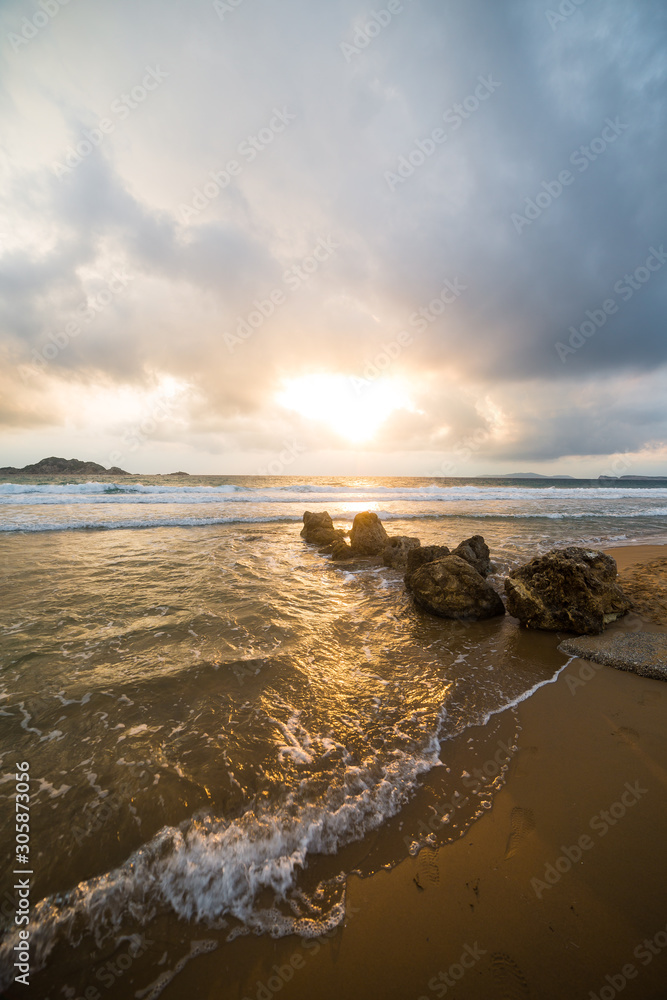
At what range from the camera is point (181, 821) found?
264 cm

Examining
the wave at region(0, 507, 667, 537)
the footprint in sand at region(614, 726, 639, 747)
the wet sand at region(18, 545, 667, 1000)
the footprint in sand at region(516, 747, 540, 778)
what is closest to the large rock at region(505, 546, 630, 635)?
the footprint in sand at region(614, 726, 639, 747)

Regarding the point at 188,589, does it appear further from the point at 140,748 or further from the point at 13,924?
the point at 13,924

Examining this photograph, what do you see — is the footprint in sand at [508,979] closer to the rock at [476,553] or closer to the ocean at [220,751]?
the ocean at [220,751]

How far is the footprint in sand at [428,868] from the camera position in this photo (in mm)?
2320

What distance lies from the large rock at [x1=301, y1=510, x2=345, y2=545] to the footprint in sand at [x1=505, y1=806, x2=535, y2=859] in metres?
9.66

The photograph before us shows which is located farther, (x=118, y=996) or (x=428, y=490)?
(x=428, y=490)

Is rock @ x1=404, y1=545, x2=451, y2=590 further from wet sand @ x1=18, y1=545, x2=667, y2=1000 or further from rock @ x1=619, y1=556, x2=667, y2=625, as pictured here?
wet sand @ x1=18, y1=545, x2=667, y2=1000

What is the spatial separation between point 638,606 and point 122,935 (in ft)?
27.7

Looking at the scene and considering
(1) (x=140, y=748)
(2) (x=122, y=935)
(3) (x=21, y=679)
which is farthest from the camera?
(3) (x=21, y=679)

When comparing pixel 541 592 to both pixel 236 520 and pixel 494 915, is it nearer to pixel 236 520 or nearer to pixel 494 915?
pixel 494 915

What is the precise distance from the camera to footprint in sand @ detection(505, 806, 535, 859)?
8.24 ft

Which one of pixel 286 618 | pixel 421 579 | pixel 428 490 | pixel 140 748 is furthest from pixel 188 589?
pixel 428 490

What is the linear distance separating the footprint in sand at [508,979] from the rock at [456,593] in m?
4.90

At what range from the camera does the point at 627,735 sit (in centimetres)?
356
